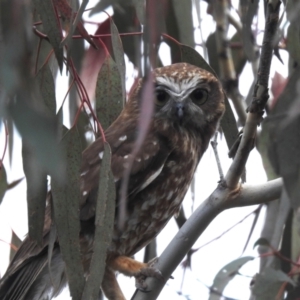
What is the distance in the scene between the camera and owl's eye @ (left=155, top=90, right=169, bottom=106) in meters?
2.25

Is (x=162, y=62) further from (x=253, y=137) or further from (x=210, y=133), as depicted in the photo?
(x=253, y=137)

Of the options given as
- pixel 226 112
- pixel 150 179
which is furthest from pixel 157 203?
pixel 226 112

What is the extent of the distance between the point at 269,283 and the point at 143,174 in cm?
55

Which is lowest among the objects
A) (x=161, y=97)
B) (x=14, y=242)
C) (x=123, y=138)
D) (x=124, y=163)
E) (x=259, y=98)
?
(x=14, y=242)

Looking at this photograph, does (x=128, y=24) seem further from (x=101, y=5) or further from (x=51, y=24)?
(x=51, y=24)

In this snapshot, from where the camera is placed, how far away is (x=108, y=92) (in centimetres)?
180

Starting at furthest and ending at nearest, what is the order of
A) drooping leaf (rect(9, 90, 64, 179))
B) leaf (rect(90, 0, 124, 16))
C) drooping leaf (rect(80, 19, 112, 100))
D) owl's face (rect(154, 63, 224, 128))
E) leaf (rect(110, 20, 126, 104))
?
owl's face (rect(154, 63, 224, 128)), drooping leaf (rect(80, 19, 112, 100)), leaf (rect(90, 0, 124, 16)), leaf (rect(110, 20, 126, 104)), drooping leaf (rect(9, 90, 64, 179))

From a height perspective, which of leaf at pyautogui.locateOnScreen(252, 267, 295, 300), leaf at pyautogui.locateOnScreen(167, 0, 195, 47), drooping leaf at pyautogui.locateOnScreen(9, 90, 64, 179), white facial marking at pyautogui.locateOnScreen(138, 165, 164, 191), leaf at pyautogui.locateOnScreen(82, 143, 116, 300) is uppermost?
leaf at pyautogui.locateOnScreen(167, 0, 195, 47)

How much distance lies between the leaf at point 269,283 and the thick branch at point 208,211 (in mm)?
171

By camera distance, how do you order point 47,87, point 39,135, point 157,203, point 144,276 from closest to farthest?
point 39,135 → point 47,87 → point 144,276 → point 157,203

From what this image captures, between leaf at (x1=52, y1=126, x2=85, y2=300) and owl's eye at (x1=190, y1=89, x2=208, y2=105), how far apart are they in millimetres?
909

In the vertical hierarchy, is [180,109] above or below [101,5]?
above

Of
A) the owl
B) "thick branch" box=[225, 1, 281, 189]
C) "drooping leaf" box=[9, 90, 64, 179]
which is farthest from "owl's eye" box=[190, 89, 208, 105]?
"drooping leaf" box=[9, 90, 64, 179]

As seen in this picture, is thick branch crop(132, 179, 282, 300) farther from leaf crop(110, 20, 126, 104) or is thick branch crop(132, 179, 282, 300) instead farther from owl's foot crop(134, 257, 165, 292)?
leaf crop(110, 20, 126, 104)
